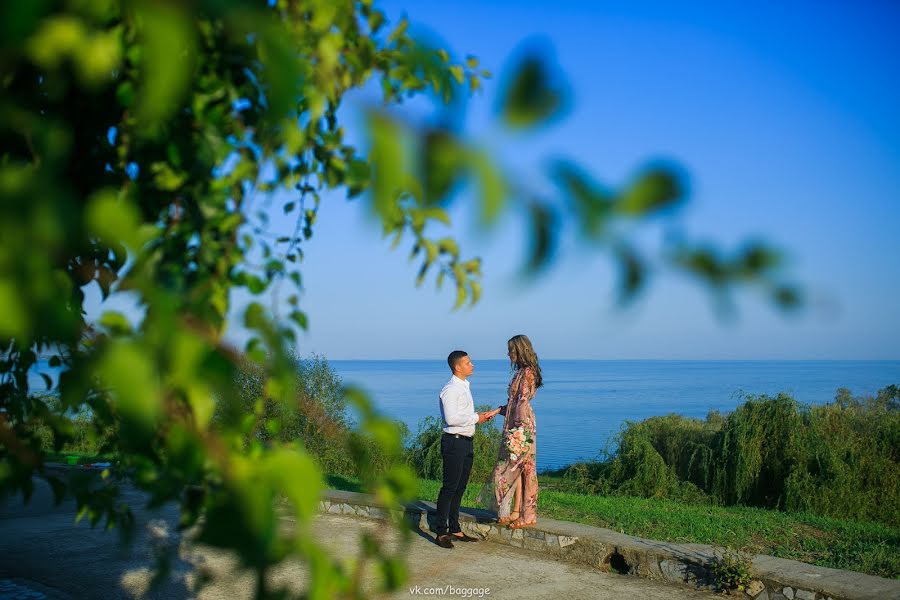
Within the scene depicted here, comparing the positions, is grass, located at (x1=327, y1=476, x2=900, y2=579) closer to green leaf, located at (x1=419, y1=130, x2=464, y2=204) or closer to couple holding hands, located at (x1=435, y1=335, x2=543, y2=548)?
couple holding hands, located at (x1=435, y1=335, x2=543, y2=548)

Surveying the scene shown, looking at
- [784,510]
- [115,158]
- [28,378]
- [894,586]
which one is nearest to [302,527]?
[115,158]

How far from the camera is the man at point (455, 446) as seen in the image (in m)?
6.99

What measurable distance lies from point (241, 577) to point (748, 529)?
477cm

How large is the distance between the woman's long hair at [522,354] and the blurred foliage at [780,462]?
15.1 feet

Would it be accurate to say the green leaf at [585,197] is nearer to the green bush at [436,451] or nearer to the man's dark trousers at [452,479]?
the man's dark trousers at [452,479]

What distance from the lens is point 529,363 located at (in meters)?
7.17

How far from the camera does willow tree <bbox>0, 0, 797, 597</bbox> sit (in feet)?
1.74

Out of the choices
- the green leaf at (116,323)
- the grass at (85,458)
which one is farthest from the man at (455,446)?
the green leaf at (116,323)

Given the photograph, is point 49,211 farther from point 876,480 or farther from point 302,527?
point 876,480

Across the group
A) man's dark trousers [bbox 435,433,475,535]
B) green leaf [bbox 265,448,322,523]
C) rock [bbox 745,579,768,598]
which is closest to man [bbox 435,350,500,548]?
man's dark trousers [bbox 435,433,475,535]

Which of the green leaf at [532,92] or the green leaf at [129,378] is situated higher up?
the green leaf at [532,92]

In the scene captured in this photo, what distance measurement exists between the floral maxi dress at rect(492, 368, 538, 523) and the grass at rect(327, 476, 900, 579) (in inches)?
32.5

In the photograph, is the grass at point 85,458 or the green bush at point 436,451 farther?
the green bush at point 436,451

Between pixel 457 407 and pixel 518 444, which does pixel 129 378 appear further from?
pixel 518 444
